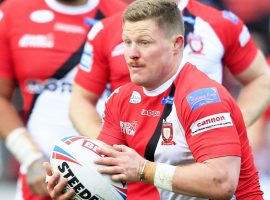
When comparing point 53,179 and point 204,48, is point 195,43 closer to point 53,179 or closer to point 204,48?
point 204,48

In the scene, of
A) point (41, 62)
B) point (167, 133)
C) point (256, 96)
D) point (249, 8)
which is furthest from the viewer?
point (249, 8)

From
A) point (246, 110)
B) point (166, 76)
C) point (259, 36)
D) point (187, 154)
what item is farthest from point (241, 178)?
point (259, 36)

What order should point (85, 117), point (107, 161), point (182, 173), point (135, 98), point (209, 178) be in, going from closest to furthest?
point (209, 178), point (182, 173), point (107, 161), point (135, 98), point (85, 117)

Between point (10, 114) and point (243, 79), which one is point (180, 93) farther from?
point (10, 114)

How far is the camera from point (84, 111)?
6.13 metres

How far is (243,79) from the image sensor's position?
630cm

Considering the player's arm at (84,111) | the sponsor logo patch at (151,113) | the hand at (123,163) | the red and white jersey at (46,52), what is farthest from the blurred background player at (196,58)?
the hand at (123,163)

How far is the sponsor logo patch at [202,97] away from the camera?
455 centimetres

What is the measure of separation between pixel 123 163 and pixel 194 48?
64.1 inches

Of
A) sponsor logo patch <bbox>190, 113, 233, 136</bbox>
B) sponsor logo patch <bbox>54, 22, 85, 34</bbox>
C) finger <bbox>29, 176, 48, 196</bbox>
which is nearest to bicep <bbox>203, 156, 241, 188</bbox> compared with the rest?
sponsor logo patch <bbox>190, 113, 233, 136</bbox>

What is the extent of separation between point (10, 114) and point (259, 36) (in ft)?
10.2

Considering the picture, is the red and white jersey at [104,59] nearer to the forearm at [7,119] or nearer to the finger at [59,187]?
the forearm at [7,119]

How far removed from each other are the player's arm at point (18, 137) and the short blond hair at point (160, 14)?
194 cm

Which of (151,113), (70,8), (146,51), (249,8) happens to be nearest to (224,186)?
(151,113)
